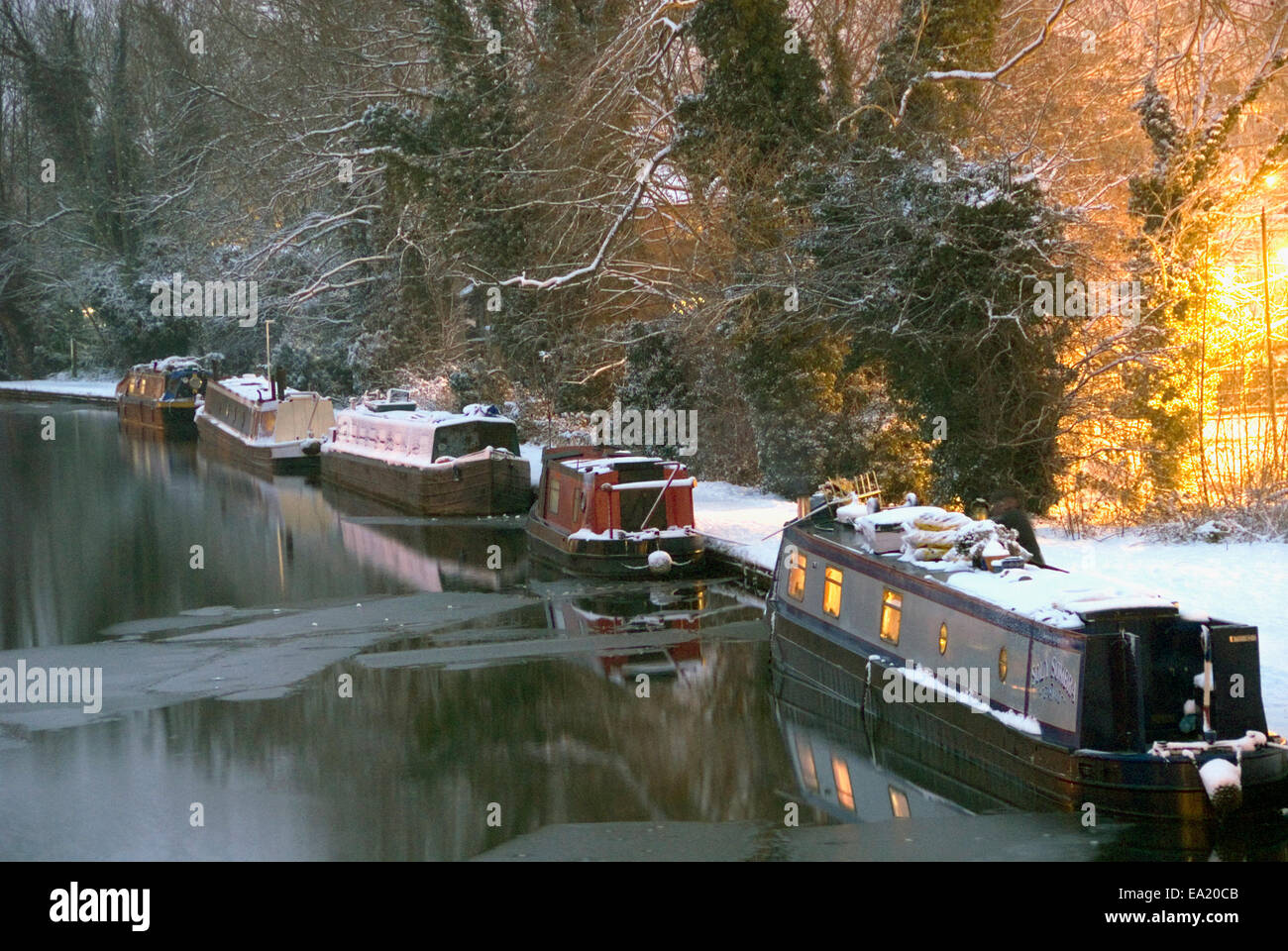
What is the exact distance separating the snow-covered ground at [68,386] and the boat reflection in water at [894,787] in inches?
1562

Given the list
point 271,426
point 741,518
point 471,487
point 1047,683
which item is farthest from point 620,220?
point 1047,683

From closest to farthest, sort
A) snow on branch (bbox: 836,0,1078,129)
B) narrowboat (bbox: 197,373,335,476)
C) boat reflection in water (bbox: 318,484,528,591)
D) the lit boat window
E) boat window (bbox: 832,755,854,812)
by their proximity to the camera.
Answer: the lit boat window, boat window (bbox: 832,755,854,812), snow on branch (bbox: 836,0,1078,129), boat reflection in water (bbox: 318,484,528,591), narrowboat (bbox: 197,373,335,476)

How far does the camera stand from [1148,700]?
824 cm

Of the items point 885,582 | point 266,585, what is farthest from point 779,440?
point 885,582

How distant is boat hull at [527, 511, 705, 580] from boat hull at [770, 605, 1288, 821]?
4.84 m

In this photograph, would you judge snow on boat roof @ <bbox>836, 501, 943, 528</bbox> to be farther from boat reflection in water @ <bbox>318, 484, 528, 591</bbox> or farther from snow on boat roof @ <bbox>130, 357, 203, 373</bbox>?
snow on boat roof @ <bbox>130, 357, 203, 373</bbox>

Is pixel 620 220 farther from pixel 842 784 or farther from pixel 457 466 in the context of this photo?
pixel 842 784

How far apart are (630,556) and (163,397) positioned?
2503 centimetres

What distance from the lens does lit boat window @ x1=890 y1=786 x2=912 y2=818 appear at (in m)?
9.21

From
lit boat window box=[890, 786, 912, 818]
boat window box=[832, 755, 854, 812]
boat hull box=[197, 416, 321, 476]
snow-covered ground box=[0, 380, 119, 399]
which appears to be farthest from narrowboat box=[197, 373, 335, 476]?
lit boat window box=[890, 786, 912, 818]

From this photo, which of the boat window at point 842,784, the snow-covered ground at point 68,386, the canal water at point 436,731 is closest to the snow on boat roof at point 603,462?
the canal water at point 436,731

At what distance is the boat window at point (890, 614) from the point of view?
1040cm

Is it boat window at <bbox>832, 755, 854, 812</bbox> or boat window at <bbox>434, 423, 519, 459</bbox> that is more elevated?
boat window at <bbox>434, 423, 519, 459</bbox>

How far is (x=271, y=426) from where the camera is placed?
3023 centimetres
